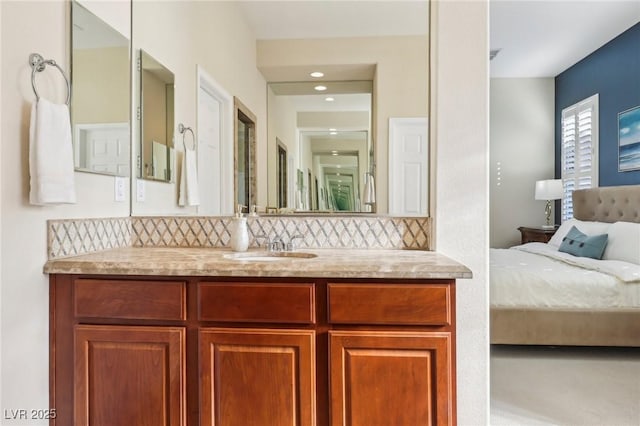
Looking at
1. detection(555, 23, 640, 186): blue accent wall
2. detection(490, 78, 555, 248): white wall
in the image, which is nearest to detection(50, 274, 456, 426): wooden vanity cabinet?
detection(555, 23, 640, 186): blue accent wall

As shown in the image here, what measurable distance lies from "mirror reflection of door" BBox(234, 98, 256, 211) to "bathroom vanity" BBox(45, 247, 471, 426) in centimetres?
72

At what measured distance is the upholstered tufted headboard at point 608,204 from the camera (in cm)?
383

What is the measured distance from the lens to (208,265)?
1.46m

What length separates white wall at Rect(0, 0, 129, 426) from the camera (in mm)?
1403

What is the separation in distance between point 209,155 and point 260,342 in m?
1.13

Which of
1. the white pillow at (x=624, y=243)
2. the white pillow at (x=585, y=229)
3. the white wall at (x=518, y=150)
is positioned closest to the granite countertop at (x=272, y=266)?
the white pillow at (x=624, y=243)

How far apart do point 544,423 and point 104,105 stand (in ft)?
8.74

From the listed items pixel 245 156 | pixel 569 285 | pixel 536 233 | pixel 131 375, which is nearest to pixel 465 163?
pixel 245 156

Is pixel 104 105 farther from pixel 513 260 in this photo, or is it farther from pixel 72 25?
pixel 513 260

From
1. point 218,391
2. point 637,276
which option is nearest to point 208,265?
point 218,391

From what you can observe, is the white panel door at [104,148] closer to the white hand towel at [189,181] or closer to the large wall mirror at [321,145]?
the white hand towel at [189,181]

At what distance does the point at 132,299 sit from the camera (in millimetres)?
1492

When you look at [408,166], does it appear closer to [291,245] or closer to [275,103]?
[291,245]

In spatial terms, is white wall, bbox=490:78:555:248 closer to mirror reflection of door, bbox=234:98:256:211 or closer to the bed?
the bed
